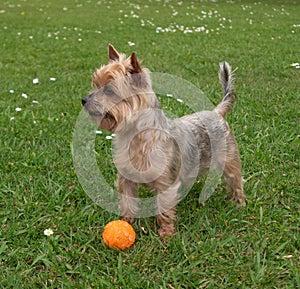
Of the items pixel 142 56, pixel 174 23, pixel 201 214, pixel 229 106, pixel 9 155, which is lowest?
pixel 174 23

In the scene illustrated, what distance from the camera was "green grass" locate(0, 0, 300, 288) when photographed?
320 cm

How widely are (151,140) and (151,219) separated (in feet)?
2.90

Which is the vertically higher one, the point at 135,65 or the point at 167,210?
the point at 135,65

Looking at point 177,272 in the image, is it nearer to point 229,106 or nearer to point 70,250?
point 70,250

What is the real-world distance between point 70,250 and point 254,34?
9208 mm

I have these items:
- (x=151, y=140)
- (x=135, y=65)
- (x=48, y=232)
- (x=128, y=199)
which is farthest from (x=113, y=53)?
(x=48, y=232)

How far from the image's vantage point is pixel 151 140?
332 centimetres

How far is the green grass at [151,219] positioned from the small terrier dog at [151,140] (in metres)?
0.26

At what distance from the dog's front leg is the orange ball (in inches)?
13.9

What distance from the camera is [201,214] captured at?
3.87 meters

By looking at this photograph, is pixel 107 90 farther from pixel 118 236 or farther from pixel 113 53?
pixel 118 236

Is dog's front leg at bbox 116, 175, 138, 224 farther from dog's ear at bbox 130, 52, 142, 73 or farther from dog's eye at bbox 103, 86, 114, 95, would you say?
dog's ear at bbox 130, 52, 142, 73

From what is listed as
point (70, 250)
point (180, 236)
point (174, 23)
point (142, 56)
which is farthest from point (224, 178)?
point (174, 23)

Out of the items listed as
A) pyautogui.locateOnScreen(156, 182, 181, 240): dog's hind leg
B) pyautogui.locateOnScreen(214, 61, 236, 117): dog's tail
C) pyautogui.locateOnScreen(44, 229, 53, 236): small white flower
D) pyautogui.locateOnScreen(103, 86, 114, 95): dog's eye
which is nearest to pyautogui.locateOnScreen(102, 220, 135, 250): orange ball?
pyautogui.locateOnScreen(156, 182, 181, 240): dog's hind leg
